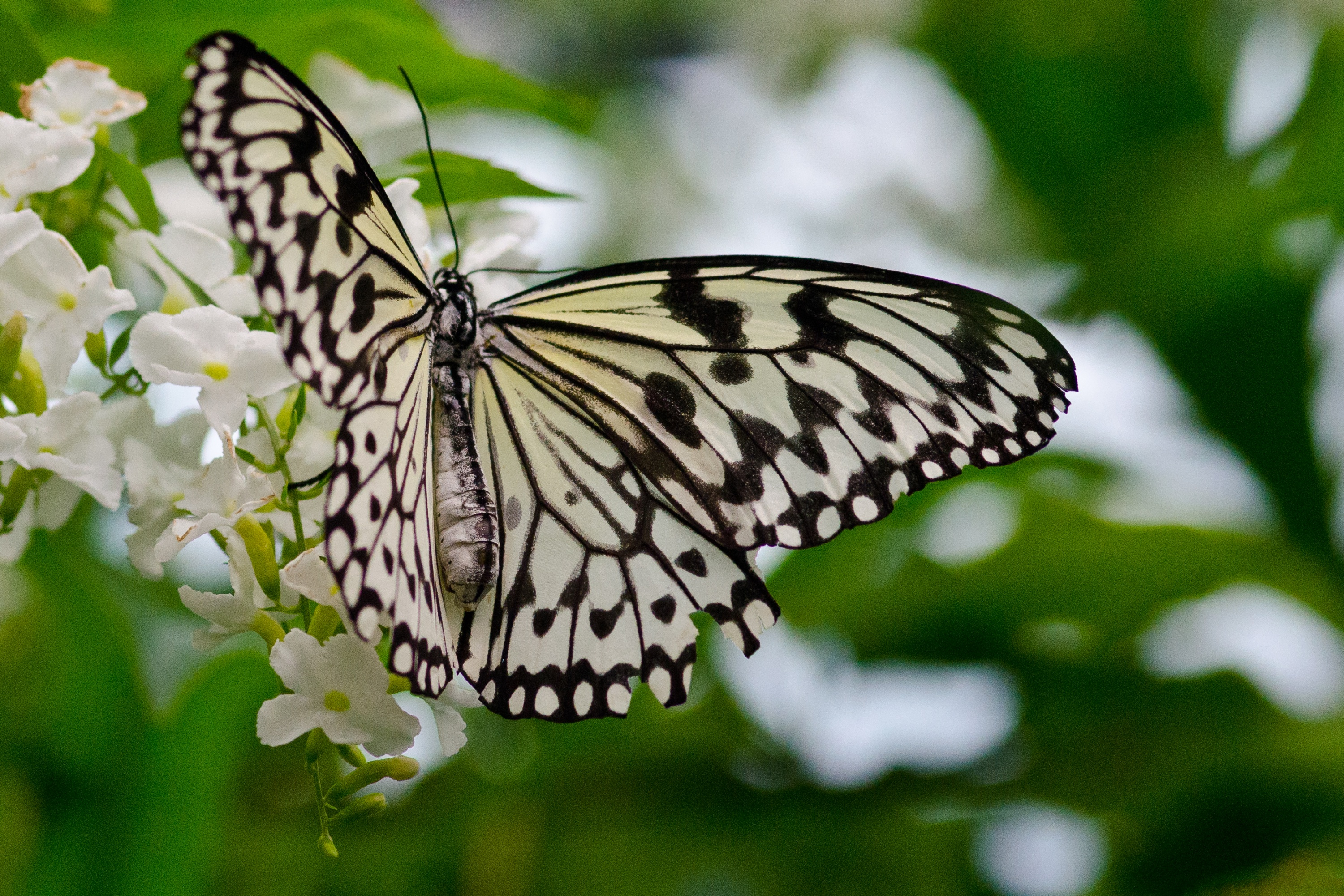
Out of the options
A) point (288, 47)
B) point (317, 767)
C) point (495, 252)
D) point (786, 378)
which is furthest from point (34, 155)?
point (786, 378)

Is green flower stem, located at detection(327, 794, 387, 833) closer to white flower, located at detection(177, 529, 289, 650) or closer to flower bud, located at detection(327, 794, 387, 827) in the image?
flower bud, located at detection(327, 794, 387, 827)

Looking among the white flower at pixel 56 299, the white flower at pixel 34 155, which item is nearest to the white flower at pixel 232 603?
the white flower at pixel 56 299

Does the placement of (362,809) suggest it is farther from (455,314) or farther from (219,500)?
(455,314)

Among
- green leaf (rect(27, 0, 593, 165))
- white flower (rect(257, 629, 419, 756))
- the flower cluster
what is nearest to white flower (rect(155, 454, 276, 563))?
the flower cluster

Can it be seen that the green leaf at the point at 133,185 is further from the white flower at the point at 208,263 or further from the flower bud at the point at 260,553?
the flower bud at the point at 260,553

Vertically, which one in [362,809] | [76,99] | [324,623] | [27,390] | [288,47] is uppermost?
[288,47]

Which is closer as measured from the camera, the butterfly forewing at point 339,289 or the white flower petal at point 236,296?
the butterfly forewing at point 339,289
